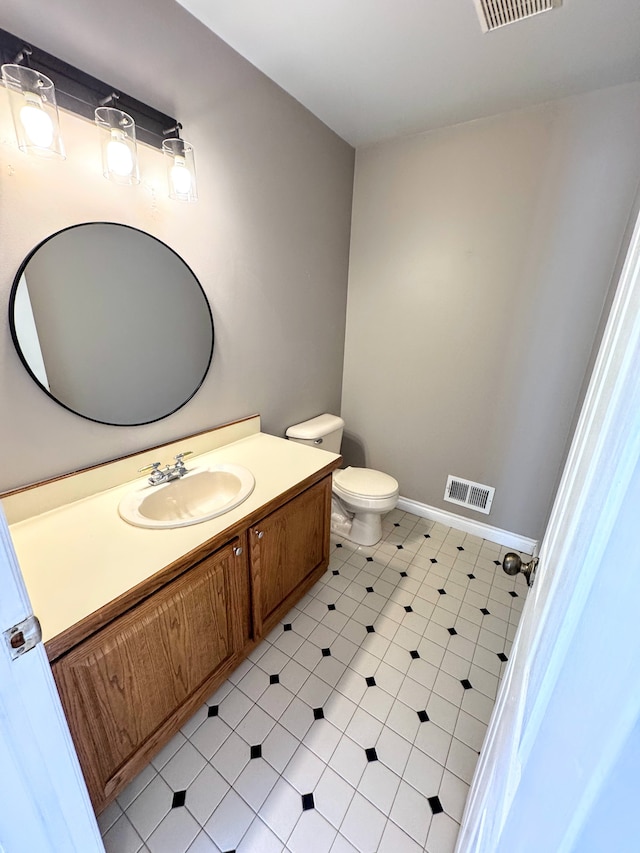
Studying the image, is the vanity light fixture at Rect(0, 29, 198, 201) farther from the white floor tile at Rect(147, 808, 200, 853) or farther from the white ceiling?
the white floor tile at Rect(147, 808, 200, 853)

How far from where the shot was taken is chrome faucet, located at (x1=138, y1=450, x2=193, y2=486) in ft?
4.54

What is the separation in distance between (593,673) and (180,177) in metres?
1.72

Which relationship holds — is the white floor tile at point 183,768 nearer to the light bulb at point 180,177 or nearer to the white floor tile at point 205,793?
the white floor tile at point 205,793

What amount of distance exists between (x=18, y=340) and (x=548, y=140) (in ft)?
8.01

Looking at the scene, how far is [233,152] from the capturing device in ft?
5.07

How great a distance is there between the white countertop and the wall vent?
140 cm

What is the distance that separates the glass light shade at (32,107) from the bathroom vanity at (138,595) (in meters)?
1.00

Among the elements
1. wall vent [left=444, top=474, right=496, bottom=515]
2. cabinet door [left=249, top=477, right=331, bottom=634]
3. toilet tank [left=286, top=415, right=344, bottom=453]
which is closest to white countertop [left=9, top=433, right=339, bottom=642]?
cabinet door [left=249, top=477, right=331, bottom=634]

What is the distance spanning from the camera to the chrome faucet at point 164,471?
1384mm

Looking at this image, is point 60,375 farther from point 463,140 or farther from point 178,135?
point 463,140

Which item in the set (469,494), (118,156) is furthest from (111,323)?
(469,494)

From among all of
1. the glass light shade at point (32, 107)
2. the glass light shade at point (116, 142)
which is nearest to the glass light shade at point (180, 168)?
the glass light shade at point (116, 142)

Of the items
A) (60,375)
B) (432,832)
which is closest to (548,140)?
(60,375)

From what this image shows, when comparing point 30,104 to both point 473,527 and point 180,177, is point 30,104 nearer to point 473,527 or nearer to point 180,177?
point 180,177
